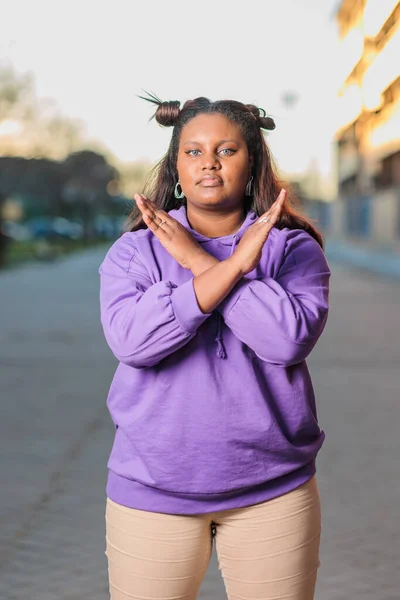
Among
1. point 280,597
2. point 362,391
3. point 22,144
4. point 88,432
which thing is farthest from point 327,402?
point 22,144

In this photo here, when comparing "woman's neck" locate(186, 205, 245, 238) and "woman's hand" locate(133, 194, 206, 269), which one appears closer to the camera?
"woman's hand" locate(133, 194, 206, 269)

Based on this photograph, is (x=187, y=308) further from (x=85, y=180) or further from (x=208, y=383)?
(x=85, y=180)

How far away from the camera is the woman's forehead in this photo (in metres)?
2.35

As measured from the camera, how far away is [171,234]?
2289 millimetres

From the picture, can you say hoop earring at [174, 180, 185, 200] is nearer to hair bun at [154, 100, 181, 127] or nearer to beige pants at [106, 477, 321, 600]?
hair bun at [154, 100, 181, 127]

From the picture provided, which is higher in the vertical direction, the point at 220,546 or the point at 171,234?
the point at 171,234

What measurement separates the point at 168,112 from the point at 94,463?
171 inches

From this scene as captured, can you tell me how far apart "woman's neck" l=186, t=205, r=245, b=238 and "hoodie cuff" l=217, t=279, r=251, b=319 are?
Answer: 0.20 metres

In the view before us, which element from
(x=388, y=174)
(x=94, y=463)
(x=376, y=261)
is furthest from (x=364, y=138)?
(x=94, y=463)

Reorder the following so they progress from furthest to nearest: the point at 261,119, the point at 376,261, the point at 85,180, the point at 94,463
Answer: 1. the point at 85,180
2. the point at 376,261
3. the point at 94,463
4. the point at 261,119

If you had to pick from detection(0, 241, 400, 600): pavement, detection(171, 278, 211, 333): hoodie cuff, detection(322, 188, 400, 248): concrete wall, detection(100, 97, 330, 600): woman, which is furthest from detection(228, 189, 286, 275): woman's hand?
detection(322, 188, 400, 248): concrete wall

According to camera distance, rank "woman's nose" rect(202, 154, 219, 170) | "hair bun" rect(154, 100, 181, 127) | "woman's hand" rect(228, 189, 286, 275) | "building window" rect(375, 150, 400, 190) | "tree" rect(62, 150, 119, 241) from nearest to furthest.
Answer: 1. "woman's hand" rect(228, 189, 286, 275)
2. "woman's nose" rect(202, 154, 219, 170)
3. "hair bun" rect(154, 100, 181, 127)
4. "building window" rect(375, 150, 400, 190)
5. "tree" rect(62, 150, 119, 241)

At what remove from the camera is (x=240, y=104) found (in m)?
2.39

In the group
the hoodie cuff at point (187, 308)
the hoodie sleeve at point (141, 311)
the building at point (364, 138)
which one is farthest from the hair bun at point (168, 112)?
the building at point (364, 138)
